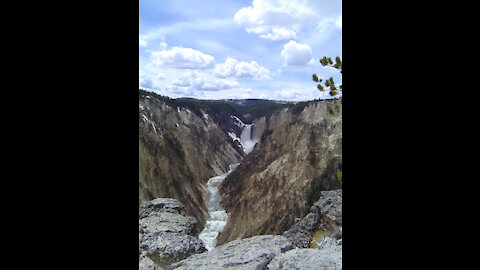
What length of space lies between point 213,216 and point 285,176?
847 centimetres

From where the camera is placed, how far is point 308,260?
10.4 ft

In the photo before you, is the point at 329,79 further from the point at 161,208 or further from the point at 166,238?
the point at 161,208

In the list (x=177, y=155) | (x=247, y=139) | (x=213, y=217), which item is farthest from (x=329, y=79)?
(x=247, y=139)

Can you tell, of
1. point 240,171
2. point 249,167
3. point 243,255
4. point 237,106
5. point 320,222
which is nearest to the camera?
point 243,255

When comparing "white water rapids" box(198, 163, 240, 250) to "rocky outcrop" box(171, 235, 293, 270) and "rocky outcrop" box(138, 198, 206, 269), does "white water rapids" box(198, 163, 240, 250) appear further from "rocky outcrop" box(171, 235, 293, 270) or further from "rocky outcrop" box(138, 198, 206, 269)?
"rocky outcrop" box(171, 235, 293, 270)

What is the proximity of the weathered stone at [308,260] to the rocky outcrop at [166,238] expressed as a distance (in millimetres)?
1251

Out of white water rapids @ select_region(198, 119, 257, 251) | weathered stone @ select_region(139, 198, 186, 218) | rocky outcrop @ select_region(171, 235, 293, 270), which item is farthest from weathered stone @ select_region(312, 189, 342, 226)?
white water rapids @ select_region(198, 119, 257, 251)

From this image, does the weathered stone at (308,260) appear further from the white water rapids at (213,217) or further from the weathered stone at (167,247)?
the white water rapids at (213,217)

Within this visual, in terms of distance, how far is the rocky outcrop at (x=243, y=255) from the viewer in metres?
3.62

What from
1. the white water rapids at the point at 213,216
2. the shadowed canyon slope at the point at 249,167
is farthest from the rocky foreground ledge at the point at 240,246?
the white water rapids at the point at 213,216
